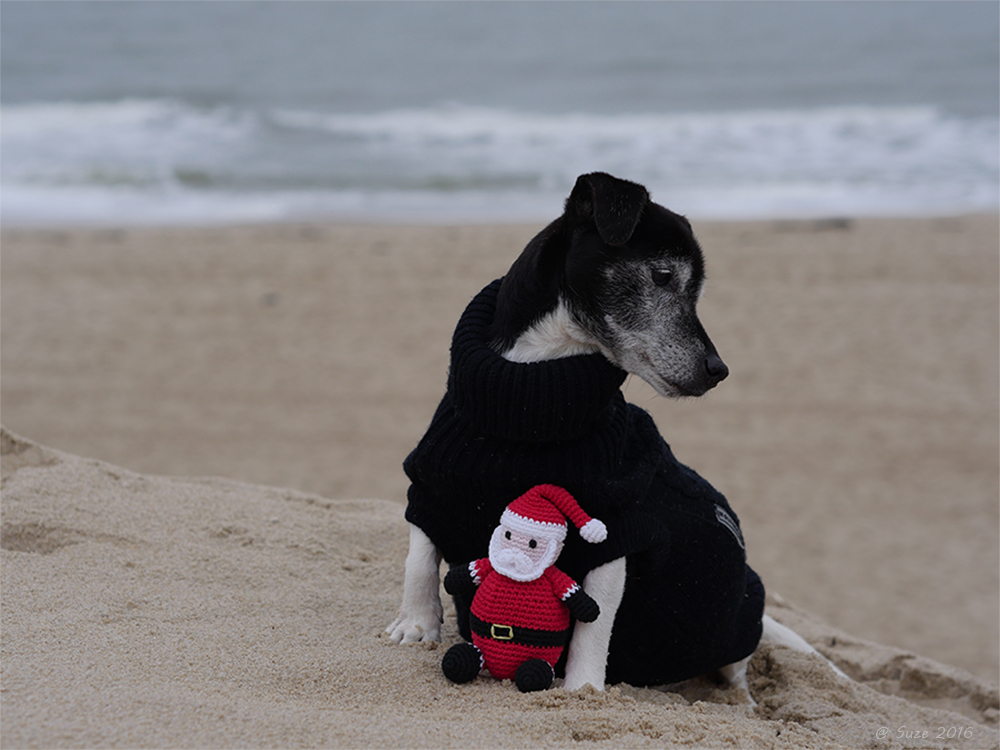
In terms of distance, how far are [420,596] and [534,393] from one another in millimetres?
874

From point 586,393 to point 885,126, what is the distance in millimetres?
21516

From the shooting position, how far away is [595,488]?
117 inches

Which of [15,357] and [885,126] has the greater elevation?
[885,126]

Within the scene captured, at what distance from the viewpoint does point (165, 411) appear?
28.2 feet

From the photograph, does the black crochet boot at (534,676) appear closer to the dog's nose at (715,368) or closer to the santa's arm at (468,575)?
the santa's arm at (468,575)

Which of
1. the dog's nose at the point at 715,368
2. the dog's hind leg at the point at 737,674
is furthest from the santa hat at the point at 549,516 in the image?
the dog's hind leg at the point at 737,674

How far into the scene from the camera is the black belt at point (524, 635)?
2.99 m

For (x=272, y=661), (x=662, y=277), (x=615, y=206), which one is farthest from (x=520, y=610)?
(x=615, y=206)

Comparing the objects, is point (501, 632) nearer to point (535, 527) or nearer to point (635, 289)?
point (535, 527)

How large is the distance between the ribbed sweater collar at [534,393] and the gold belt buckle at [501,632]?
1.86 ft

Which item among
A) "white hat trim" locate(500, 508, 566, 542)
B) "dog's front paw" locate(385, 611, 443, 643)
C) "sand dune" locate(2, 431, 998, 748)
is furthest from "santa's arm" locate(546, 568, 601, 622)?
"dog's front paw" locate(385, 611, 443, 643)

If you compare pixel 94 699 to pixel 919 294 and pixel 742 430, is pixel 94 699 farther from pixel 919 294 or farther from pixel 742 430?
pixel 919 294

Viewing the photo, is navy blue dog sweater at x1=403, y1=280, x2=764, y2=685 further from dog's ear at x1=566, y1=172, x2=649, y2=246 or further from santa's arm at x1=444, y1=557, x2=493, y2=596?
dog's ear at x1=566, y1=172, x2=649, y2=246

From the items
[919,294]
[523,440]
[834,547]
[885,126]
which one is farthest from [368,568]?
[885,126]
